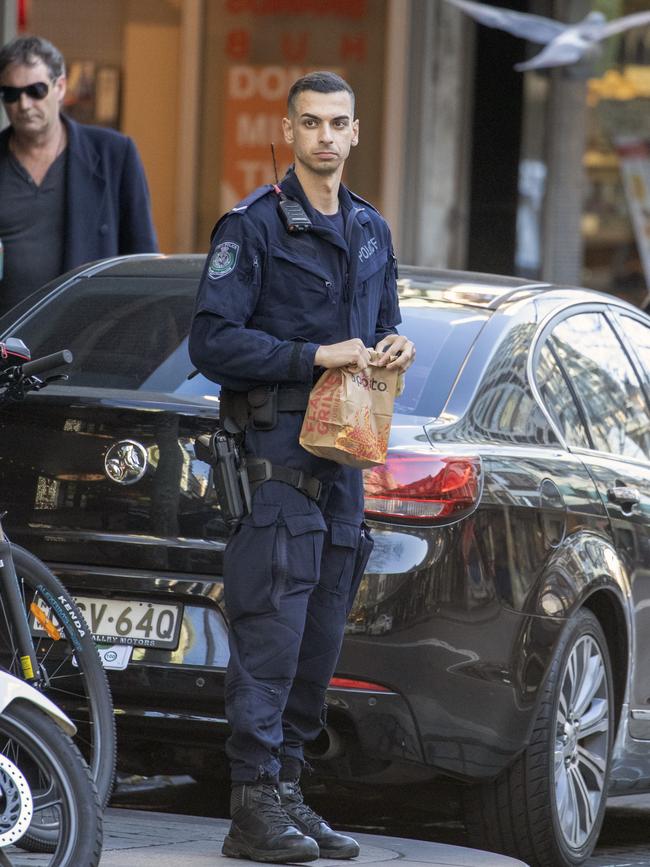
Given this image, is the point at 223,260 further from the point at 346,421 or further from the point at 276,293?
the point at 346,421

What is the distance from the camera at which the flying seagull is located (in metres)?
13.2

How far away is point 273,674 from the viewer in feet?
14.7

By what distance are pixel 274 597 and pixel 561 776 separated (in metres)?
1.17

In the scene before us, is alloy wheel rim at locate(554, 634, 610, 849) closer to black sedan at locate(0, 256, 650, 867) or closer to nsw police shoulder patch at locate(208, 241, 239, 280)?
black sedan at locate(0, 256, 650, 867)

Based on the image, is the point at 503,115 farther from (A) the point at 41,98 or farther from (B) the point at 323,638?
(B) the point at 323,638

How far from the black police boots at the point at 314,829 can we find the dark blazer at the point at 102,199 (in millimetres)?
2752

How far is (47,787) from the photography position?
3.77 m

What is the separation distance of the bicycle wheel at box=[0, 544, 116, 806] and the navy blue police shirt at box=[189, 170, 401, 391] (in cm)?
66

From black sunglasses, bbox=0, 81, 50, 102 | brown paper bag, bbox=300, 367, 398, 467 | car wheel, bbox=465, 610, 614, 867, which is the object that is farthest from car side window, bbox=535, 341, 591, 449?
black sunglasses, bbox=0, 81, 50, 102

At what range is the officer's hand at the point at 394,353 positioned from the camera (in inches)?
176

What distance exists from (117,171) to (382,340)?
2.83 metres

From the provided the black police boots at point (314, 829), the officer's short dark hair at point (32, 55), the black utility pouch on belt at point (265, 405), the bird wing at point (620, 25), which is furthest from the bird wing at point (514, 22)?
the black police boots at point (314, 829)

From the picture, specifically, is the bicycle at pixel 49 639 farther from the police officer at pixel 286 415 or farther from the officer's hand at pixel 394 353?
the officer's hand at pixel 394 353

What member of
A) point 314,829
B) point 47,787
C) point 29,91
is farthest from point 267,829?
point 29,91
